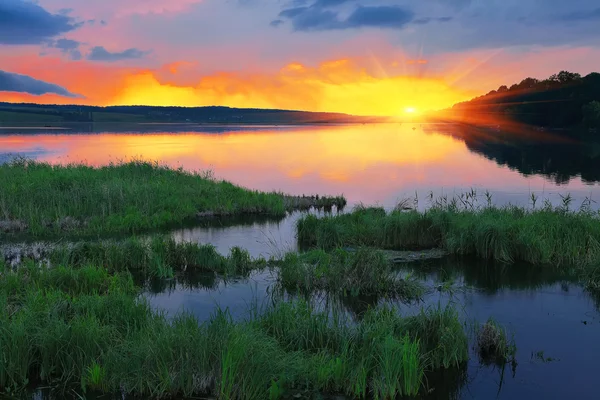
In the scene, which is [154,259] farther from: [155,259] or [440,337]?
[440,337]

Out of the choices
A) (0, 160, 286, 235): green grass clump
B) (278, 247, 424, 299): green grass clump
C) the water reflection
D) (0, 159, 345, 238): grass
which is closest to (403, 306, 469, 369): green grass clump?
(278, 247, 424, 299): green grass clump

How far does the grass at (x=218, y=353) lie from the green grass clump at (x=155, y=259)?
493 cm

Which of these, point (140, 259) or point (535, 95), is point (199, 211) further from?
point (535, 95)

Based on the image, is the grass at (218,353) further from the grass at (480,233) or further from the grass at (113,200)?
the grass at (113,200)

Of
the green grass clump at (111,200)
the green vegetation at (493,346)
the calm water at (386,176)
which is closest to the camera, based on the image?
the green vegetation at (493,346)

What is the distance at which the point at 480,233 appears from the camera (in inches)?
683

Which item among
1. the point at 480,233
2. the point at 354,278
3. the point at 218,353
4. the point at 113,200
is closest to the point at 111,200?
the point at 113,200

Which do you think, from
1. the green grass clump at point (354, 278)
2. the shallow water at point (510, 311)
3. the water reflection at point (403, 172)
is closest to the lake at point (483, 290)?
the shallow water at point (510, 311)

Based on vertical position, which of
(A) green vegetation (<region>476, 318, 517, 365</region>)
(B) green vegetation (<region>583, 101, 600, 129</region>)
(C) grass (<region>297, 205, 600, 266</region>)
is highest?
(B) green vegetation (<region>583, 101, 600, 129</region>)

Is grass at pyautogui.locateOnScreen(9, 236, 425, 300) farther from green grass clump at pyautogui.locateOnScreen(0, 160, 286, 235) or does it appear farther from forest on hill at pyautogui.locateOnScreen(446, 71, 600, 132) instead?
forest on hill at pyautogui.locateOnScreen(446, 71, 600, 132)

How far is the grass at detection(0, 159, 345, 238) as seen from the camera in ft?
70.5

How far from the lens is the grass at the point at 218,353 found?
8.13 m

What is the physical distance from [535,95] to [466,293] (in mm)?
165695

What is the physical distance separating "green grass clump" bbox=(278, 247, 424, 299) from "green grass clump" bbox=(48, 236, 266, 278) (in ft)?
6.96
